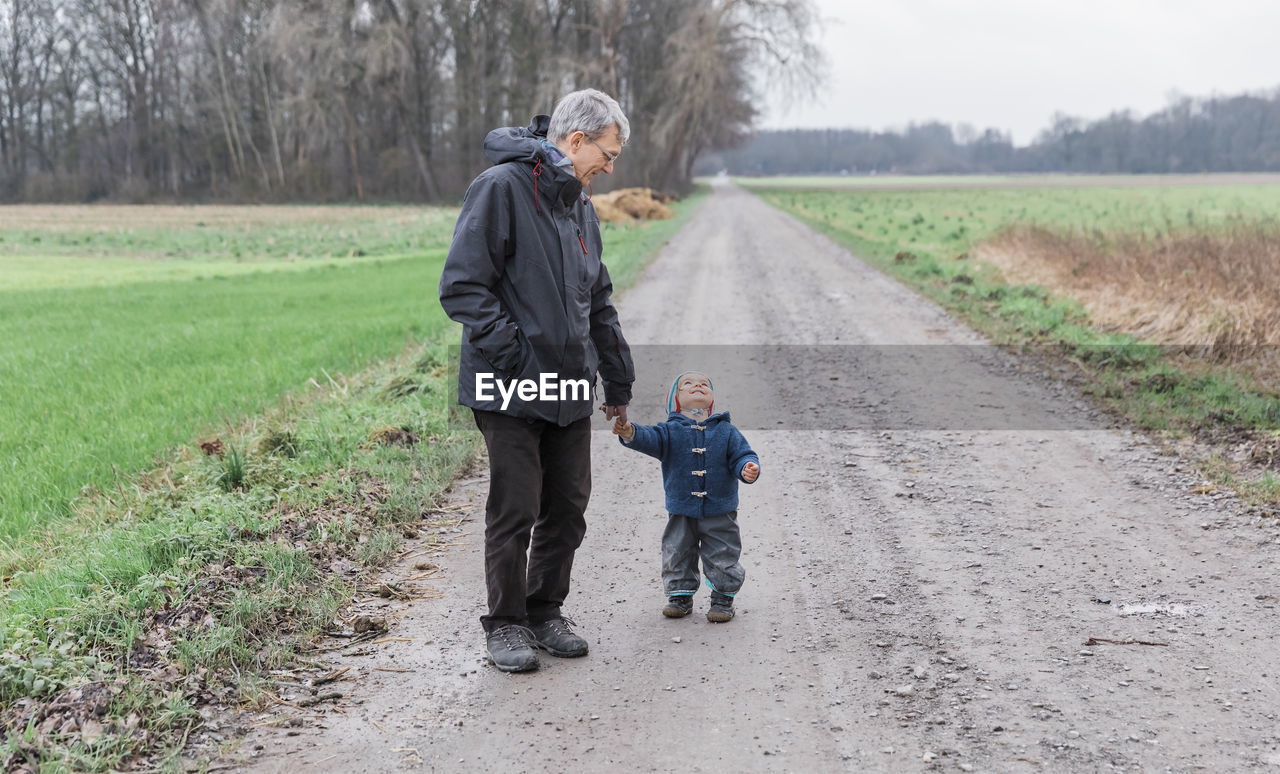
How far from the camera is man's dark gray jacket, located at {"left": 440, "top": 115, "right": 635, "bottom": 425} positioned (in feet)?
12.4

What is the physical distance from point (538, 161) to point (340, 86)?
58706 mm

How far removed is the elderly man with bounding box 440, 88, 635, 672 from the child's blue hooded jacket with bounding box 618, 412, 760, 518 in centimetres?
48

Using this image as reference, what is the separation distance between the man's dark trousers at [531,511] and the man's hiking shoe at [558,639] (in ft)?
0.15

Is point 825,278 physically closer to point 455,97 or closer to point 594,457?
point 594,457

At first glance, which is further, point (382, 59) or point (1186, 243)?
point (382, 59)

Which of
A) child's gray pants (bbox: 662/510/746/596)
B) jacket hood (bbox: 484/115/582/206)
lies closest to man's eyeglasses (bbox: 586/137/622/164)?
jacket hood (bbox: 484/115/582/206)

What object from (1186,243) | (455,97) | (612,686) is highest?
(455,97)

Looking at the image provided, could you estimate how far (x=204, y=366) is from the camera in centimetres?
1096

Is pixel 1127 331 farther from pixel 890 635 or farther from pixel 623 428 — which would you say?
pixel 623 428

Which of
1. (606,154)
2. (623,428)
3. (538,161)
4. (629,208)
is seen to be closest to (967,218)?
(629,208)

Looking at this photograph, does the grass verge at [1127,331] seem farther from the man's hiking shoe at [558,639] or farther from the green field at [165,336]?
the green field at [165,336]

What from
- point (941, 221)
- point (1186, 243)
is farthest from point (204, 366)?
point (941, 221)

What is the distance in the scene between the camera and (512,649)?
4004mm

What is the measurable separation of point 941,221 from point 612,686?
1451 inches
